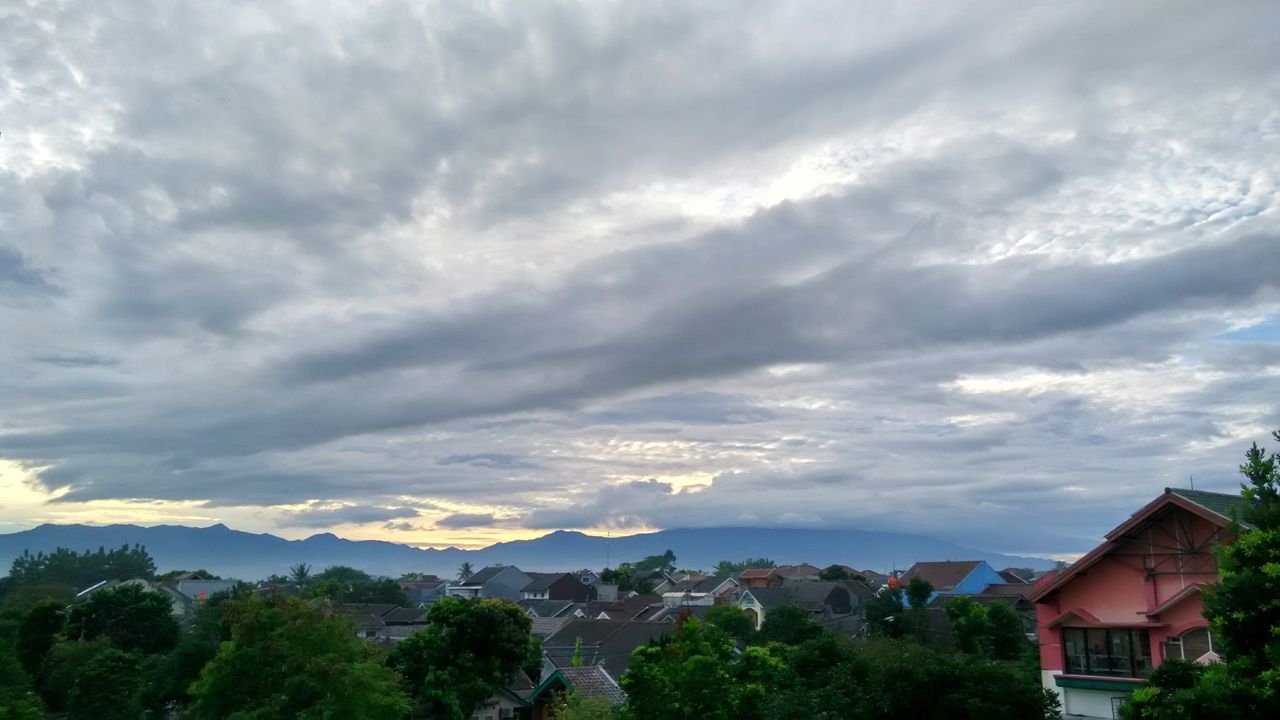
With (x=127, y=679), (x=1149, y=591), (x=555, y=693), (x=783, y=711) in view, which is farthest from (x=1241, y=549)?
(x=127, y=679)

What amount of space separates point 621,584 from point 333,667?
440 feet

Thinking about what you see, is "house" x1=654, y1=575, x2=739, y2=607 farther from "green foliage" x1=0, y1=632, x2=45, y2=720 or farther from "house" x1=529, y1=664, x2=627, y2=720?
"green foliage" x1=0, y1=632, x2=45, y2=720

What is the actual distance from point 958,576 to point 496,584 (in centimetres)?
7262

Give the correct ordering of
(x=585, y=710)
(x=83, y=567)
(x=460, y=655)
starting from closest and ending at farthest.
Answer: (x=585, y=710), (x=460, y=655), (x=83, y=567)

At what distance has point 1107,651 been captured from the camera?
27.5 metres

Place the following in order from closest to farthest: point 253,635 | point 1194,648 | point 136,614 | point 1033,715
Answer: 1. point 1033,715
2. point 1194,648
3. point 253,635
4. point 136,614

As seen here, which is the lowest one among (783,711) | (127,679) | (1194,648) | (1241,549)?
(127,679)

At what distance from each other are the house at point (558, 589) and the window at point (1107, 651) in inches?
4618

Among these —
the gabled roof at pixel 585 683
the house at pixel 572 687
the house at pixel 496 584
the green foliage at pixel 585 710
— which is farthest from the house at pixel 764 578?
the green foliage at pixel 585 710

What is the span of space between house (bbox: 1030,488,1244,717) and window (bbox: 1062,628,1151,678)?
0.03 m

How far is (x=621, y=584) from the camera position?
523ft

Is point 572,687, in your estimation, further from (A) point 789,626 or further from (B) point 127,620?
(B) point 127,620

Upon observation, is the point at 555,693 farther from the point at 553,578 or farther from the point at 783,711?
the point at 553,578

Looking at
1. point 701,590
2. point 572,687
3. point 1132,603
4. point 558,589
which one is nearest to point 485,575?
point 558,589
